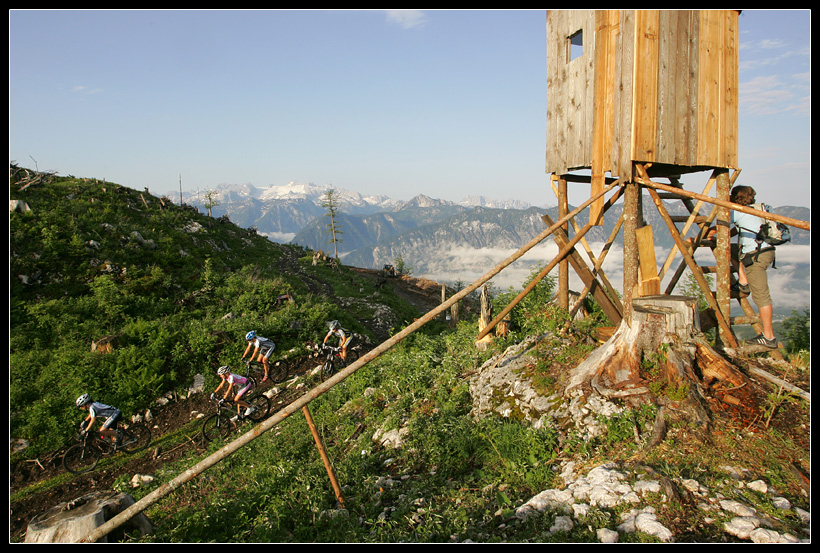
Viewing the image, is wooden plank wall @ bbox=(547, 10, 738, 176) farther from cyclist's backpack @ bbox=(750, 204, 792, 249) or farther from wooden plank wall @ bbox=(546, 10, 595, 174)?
cyclist's backpack @ bbox=(750, 204, 792, 249)

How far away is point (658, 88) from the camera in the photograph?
22.9ft

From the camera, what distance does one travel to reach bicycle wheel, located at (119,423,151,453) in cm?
1128

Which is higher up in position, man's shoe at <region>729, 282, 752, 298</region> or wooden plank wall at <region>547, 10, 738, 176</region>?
wooden plank wall at <region>547, 10, 738, 176</region>

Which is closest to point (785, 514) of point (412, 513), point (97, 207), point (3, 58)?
point (412, 513)

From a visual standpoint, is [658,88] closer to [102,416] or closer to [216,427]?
[216,427]

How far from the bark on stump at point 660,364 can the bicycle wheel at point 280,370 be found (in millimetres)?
10735

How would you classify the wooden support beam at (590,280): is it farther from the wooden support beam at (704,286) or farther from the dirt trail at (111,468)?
the dirt trail at (111,468)

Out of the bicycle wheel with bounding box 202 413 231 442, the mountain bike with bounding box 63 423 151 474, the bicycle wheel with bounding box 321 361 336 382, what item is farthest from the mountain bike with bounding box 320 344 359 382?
the mountain bike with bounding box 63 423 151 474

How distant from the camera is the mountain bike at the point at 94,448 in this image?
34.9 ft

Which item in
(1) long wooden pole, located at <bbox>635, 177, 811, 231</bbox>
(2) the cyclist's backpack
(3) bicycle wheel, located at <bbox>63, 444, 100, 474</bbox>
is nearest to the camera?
(1) long wooden pole, located at <bbox>635, 177, 811, 231</bbox>

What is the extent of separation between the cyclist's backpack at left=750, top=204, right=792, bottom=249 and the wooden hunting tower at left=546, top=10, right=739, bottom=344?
1.78 feet

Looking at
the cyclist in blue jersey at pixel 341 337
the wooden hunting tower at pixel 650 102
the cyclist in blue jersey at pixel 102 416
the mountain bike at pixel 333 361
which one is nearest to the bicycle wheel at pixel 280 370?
the mountain bike at pixel 333 361

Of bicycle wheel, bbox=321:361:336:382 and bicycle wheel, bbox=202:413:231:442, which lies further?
bicycle wheel, bbox=321:361:336:382

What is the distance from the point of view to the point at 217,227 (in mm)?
33094
